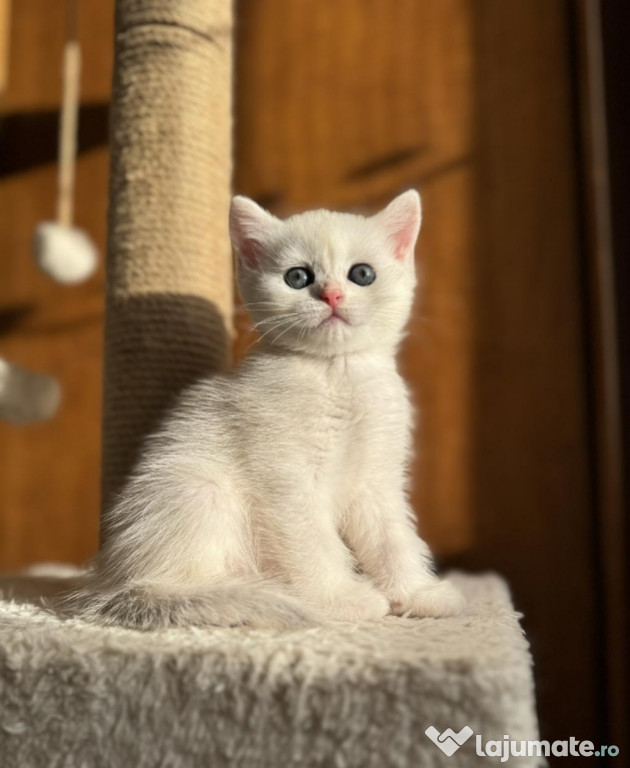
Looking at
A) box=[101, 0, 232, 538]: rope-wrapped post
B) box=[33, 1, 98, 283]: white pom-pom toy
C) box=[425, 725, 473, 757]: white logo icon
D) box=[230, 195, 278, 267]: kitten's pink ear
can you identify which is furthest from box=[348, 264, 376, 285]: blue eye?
box=[33, 1, 98, 283]: white pom-pom toy

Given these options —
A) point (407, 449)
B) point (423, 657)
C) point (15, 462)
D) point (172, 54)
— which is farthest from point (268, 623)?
point (15, 462)

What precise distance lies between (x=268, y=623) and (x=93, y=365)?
41.4 inches

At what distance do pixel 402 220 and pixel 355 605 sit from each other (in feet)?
1.43

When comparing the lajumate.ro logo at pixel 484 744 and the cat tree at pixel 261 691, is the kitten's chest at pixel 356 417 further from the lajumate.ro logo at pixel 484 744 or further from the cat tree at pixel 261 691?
the lajumate.ro logo at pixel 484 744

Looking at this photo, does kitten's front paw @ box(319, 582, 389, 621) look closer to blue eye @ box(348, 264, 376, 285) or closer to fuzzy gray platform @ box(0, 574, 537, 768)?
fuzzy gray platform @ box(0, 574, 537, 768)

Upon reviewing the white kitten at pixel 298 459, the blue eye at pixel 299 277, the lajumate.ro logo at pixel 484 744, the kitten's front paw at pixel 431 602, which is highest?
the blue eye at pixel 299 277

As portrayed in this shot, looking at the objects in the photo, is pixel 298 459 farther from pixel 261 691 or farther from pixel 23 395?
pixel 23 395

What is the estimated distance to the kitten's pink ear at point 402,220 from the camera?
83 centimetres

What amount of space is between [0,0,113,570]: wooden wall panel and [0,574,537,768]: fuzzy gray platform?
0.95 m

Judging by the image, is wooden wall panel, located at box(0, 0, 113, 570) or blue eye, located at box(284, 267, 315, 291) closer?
blue eye, located at box(284, 267, 315, 291)

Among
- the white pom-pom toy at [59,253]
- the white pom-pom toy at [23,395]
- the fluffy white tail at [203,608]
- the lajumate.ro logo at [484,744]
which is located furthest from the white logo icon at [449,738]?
the white pom-pom toy at [59,253]

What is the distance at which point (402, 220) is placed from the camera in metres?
0.84

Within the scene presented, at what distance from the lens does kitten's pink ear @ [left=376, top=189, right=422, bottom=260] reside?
832mm

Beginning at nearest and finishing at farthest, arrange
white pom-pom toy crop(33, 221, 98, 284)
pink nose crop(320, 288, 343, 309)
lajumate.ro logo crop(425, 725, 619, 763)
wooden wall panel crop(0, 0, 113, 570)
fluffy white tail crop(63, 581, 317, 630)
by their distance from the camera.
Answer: lajumate.ro logo crop(425, 725, 619, 763) < fluffy white tail crop(63, 581, 317, 630) < pink nose crop(320, 288, 343, 309) < white pom-pom toy crop(33, 221, 98, 284) < wooden wall panel crop(0, 0, 113, 570)
